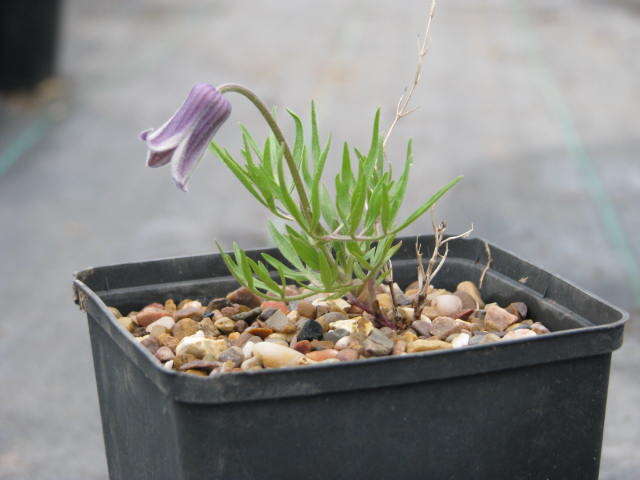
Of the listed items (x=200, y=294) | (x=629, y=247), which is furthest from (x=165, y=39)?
(x=200, y=294)

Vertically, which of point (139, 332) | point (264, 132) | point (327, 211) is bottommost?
point (264, 132)

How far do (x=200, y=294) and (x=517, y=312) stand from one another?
33cm

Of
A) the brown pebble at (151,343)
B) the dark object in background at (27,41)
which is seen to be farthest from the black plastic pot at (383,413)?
the dark object in background at (27,41)

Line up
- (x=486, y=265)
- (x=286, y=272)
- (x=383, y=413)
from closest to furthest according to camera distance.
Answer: (x=383, y=413)
(x=286, y=272)
(x=486, y=265)

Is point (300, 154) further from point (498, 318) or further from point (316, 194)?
point (498, 318)

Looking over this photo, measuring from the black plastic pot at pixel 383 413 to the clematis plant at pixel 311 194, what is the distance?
0.44ft

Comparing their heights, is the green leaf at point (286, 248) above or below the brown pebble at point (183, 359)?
above

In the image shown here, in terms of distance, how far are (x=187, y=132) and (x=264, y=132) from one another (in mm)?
4120

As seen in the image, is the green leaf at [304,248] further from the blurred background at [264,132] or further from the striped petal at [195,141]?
the blurred background at [264,132]

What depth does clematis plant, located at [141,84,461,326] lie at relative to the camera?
2.37ft

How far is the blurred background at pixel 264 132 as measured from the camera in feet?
8.70

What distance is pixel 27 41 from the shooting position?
545cm

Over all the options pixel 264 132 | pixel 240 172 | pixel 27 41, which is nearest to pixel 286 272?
pixel 240 172

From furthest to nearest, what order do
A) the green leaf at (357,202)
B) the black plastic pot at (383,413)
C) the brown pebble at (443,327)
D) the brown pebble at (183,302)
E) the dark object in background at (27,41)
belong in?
the dark object in background at (27,41) → the brown pebble at (183,302) → the brown pebble at (443,327) → the green leaf at (357,202) → the black plastic pot at (383,413)
